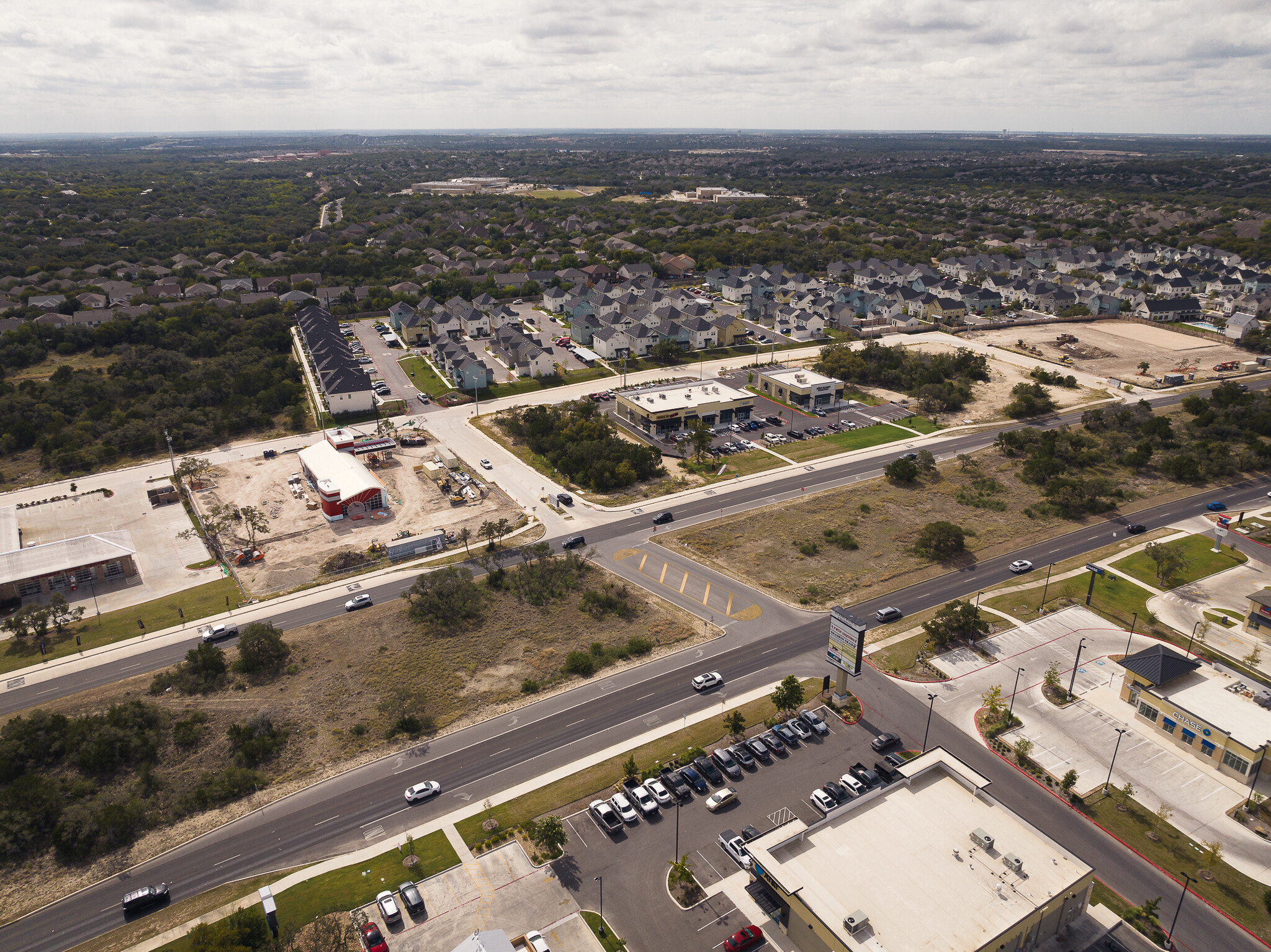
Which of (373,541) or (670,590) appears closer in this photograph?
(670,590)

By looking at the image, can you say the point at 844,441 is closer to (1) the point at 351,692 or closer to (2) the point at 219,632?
(1) the point at 351,692

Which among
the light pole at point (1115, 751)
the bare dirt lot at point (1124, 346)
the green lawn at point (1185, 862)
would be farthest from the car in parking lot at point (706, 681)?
the bare dirt lot at point (1124, 346)

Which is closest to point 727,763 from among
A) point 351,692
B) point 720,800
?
point 720,800

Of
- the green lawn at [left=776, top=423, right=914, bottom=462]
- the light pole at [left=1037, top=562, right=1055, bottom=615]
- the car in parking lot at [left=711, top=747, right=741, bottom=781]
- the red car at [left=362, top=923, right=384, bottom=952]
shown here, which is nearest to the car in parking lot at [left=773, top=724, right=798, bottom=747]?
the car in parking lot at [left=711, top=747, right=741, bottom=781]

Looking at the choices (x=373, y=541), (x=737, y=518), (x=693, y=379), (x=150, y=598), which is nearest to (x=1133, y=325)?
(x=693, y=379)

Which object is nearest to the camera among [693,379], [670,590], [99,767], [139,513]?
[99,767]

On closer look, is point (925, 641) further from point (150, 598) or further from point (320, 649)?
point (150, 598)

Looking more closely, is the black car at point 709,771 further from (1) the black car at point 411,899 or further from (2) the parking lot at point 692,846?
(1) the black car at point 411,899
